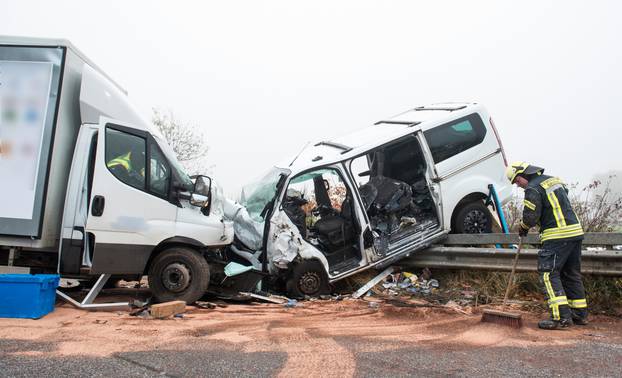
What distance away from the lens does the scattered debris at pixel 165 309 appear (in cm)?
540

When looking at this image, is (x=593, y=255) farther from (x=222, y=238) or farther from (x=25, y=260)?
(x=25, y=260)

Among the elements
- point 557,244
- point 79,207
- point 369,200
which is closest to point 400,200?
point 369,200

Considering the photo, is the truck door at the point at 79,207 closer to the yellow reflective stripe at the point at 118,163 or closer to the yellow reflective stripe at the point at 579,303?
the yellow reflective stripe at the point at 118,163

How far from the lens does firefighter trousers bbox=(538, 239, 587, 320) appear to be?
540 cm

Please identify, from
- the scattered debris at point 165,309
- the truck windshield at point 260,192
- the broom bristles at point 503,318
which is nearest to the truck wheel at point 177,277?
the scattered debris at point 165,309

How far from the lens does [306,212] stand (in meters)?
7.51

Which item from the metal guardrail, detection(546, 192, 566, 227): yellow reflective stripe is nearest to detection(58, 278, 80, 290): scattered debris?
the metal guardrail

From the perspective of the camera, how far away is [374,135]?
7543 mm

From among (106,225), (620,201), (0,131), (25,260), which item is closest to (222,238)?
(106,225)

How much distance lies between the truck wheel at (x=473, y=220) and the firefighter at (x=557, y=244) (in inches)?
66.2

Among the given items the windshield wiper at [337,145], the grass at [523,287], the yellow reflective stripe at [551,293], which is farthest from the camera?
the windshield wiper at [337,145]

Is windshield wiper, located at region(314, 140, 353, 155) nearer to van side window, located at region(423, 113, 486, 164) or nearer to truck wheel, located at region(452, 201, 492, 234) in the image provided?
van side window, located at region(423, 113, 486, 164)

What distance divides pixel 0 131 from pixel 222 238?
8.49ft

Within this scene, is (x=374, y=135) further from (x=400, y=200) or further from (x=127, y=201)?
(x=127, y=201)
